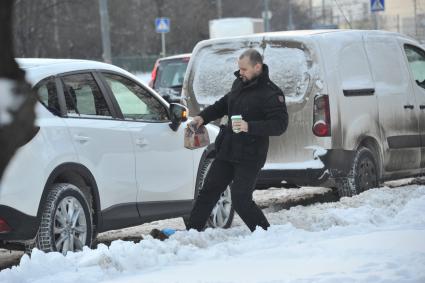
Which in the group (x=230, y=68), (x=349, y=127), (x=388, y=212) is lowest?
(x=388, y=212)

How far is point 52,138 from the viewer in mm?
6633

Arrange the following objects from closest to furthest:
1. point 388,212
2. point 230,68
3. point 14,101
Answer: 1. point 14,101
2. point 388,212
3. point 230,68

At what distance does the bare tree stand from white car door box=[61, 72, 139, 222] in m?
4.29

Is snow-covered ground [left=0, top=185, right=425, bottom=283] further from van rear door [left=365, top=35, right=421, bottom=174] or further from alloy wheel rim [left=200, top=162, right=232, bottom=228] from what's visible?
van rear door [left=365, top=35, right=421, bottom=174]

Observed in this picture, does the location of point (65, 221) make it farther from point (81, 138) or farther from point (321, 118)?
point (321, 118)

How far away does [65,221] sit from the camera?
263 inches

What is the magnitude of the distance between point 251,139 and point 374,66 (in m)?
3.53

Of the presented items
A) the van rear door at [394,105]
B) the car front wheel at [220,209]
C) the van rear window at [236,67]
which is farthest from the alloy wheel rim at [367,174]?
the car front wheel at [220,209]

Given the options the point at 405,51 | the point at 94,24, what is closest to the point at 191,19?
the point at 94,24

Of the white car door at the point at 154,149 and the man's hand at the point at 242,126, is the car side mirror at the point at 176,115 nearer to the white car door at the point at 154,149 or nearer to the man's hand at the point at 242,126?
the white car door at the point at 154,149

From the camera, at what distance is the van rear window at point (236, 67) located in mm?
→ 9422

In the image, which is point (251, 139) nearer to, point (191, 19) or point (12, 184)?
point (12, 184)

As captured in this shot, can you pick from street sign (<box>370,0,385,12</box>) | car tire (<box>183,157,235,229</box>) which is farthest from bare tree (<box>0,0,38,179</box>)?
street sign (<box>370,0,385,12</box>)

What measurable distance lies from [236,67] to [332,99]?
3.90ft
